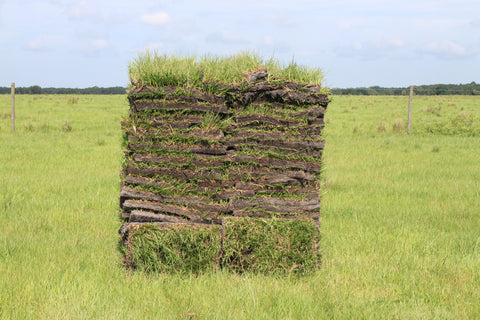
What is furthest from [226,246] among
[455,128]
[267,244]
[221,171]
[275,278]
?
[455,128]

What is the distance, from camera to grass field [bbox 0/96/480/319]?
12.0ft

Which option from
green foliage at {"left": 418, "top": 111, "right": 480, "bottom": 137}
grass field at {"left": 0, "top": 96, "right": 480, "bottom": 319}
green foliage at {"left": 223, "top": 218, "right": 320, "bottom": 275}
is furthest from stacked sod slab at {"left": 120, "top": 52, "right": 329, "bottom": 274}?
green foliage at {"left": 418, "top": 111, "right": 480, "bottom": 137}

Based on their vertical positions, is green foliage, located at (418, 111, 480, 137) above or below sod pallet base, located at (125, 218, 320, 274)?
above

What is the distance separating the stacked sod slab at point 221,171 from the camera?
4395 millimetres

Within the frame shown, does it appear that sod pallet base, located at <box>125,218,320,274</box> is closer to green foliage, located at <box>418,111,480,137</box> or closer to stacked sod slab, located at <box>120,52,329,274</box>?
stacked sod slab, located at <box>120,52,329,274</box>

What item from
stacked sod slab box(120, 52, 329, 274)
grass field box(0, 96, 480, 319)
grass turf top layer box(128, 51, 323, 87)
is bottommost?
grass field box(0, 96, 480, 319)

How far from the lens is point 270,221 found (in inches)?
174

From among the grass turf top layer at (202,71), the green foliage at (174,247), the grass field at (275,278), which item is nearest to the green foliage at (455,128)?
the grass field at (275,278)

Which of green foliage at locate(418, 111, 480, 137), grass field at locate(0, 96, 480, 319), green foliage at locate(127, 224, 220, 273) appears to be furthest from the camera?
green foliage at locate(418, 111, 480, 137)

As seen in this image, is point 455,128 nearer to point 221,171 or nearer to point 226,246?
point 221,171

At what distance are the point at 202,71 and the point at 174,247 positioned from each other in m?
1.69

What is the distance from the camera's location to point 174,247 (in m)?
4.36

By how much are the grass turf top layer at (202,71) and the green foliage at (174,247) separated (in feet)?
4.51

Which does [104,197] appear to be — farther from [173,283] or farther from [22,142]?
[22,142]
